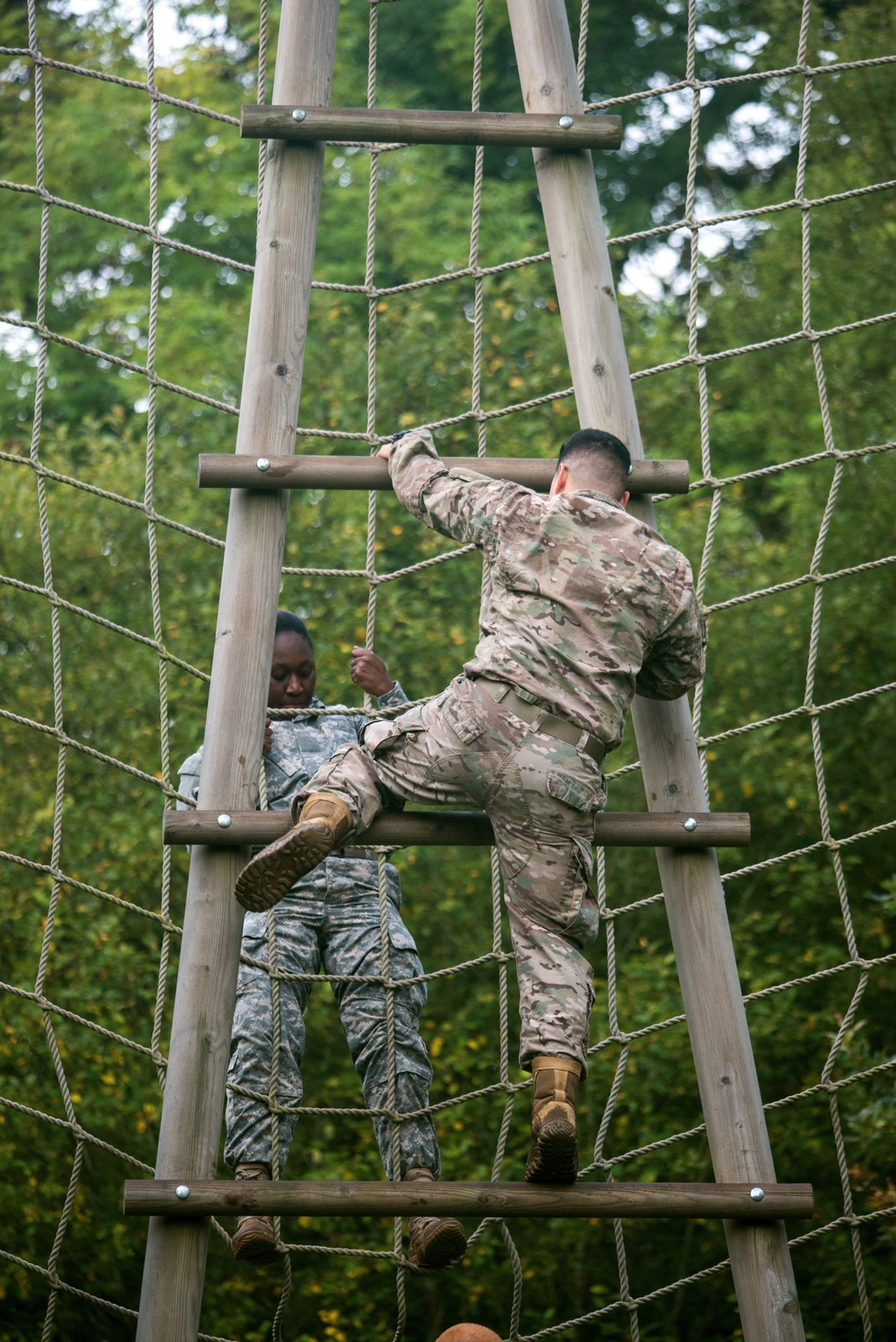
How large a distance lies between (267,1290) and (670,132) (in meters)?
7.45

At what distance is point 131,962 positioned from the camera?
5.17 m

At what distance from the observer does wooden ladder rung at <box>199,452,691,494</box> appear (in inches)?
91.9

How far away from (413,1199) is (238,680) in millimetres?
775

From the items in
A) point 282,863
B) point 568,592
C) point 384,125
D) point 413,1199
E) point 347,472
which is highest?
point 384,125

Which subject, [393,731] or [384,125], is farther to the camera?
[384,125]

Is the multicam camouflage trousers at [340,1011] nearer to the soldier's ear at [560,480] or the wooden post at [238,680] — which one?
the wooden post at [238,680]

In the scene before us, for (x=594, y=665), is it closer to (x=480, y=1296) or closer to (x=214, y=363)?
(x=480, y=1296)

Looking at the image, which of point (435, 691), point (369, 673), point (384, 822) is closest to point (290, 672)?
point (369, 673)

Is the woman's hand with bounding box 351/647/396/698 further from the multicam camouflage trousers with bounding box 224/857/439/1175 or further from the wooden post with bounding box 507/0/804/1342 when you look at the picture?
the wooden post with bounding box 507/0/804/1342

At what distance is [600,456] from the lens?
7.48ft

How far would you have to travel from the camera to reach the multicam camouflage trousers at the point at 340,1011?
2484 millimetres

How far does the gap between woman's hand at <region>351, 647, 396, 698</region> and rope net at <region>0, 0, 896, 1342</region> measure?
1.62 meters

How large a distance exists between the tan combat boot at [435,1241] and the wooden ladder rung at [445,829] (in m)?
0.51

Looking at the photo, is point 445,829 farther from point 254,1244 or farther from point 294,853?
point 254,1244
